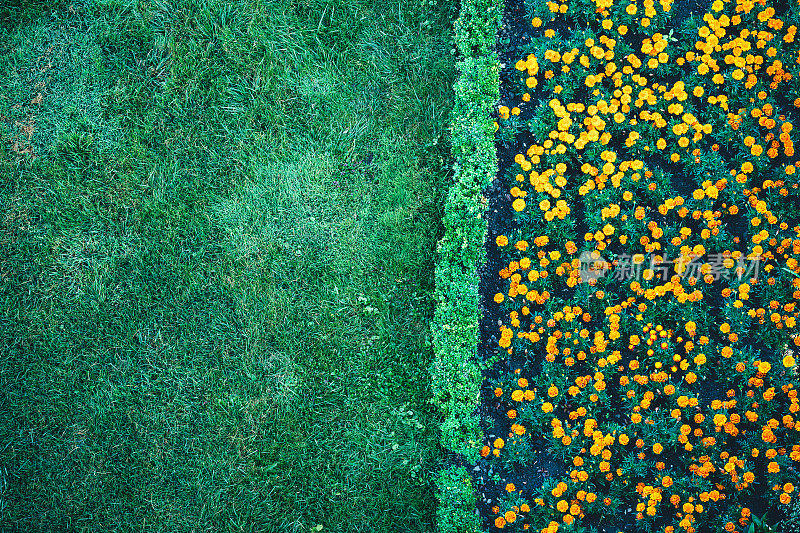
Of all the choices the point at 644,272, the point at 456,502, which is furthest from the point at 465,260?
the point at 456,502

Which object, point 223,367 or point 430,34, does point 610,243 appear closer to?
point 430,34

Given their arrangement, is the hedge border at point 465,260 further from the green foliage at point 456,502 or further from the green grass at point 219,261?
the green grass at point 219,261

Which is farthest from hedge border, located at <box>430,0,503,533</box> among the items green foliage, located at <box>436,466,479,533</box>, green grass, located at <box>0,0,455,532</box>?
green grass, located at <box>0,0,455,532</box>

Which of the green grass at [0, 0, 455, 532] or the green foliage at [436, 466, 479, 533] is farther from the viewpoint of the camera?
the green grass at [0, 0, 455, 532]

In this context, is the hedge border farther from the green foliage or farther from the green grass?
the green grass

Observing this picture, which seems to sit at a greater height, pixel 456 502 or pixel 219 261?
pixel 219 261

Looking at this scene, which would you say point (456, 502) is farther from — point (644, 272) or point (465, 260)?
point (644, 272)
